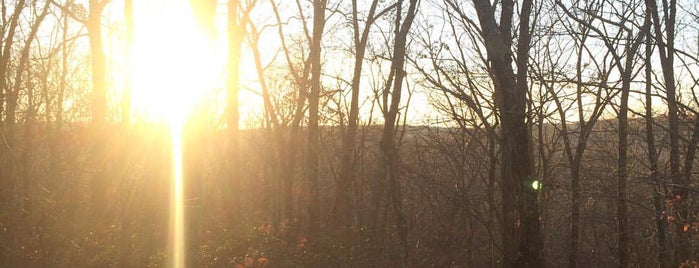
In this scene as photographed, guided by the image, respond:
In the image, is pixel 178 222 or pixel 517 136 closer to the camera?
pixel 517 136

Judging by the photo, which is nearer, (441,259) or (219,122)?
(441,259)

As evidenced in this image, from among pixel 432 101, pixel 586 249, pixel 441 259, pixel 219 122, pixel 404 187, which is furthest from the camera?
pixel 219 122

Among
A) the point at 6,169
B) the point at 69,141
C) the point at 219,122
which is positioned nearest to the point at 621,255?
the point at 6,169

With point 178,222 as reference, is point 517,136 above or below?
above

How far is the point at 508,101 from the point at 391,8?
1207 cm

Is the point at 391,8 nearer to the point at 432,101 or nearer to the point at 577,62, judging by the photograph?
the point at 432,101

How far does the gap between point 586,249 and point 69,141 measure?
21335mm

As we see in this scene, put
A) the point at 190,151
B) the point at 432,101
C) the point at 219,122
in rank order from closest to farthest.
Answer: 1. the point at 190,151
2. the point at 432,101
3. the point at 219,122

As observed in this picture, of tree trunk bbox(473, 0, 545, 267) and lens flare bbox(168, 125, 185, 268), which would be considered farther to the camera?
lens flare bbox(168, 125, 185, 268)

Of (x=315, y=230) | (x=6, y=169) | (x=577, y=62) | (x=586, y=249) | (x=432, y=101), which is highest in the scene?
(x=577, y=62)

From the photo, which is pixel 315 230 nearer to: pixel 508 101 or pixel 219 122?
pixel 508 101

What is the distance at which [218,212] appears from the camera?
2364 cm

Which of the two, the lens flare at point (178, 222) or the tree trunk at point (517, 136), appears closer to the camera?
the tree trunk at point (517, 136)

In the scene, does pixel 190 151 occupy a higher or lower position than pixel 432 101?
lower
